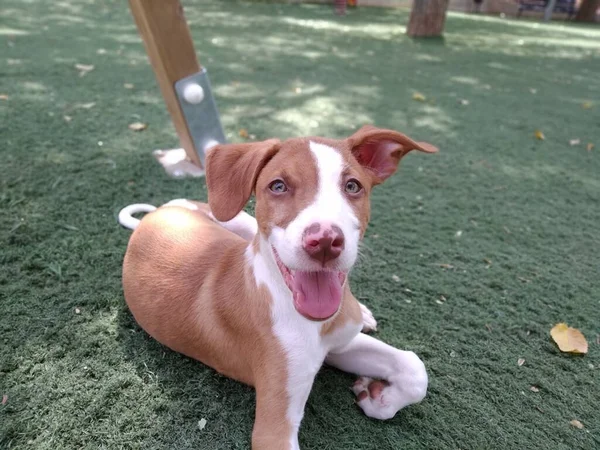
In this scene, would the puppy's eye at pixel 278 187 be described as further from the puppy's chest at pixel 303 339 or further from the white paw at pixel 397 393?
the white paw at pixel 397 393

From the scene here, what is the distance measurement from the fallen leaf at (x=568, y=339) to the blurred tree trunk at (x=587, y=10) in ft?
79.3

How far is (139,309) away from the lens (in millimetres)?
2611

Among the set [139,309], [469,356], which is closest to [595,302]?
[469,356]

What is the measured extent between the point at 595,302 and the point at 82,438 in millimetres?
3274

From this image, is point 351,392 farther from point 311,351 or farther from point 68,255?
point 68,255

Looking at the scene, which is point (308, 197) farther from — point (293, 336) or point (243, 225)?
point (243, 225)

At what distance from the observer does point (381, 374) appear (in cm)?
250

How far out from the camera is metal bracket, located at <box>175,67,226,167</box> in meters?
4.21

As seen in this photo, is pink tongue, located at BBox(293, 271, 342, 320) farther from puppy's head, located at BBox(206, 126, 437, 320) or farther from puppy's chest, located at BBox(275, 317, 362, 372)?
puppy's chest, located at BBox(275, 317, 362, 372)

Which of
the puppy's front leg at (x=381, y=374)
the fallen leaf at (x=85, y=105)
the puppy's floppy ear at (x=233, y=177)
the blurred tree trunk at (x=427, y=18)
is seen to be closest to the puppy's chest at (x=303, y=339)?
the puppy's front leg at (x=381, y=374)

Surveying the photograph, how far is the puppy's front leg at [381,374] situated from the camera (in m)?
2.35

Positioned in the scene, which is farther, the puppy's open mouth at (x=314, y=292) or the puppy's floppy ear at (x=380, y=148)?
the puppy's floppy ear at (x=380, y=148)

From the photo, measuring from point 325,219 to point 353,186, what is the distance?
346mm

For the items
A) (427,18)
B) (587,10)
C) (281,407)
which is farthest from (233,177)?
(587,10)
